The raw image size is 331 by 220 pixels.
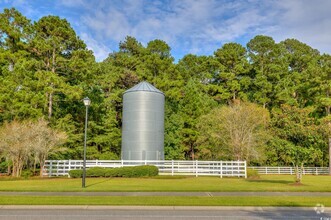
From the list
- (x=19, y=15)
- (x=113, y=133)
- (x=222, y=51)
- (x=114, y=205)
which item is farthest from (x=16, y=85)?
(x=222, y=51)

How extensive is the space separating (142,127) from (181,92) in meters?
19.7

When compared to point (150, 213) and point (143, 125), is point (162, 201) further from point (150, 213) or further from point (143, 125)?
point (143, 125)

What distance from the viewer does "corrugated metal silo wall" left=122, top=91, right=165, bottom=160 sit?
3425 centimetres

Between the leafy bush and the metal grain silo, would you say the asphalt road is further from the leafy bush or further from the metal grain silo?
the metal grain silo

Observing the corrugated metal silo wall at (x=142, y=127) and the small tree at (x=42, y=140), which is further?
the corrugated metal silo wall at (x=142, y=127)

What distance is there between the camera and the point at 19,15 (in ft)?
127

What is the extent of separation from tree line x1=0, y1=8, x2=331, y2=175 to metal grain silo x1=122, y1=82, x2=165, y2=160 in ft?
21.4

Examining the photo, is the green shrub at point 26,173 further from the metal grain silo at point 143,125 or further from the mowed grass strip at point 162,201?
the mowed grass strip at point 162,201

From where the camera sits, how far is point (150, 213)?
1077 cm

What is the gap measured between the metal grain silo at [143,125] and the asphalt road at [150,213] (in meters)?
22.5

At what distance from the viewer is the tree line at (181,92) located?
34.8 metres

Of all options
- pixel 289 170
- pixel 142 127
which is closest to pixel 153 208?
pixel 142 127

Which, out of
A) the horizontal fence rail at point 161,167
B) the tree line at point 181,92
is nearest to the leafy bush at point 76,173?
the horizontal fence rail at point 161,167

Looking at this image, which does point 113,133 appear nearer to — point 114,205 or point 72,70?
point 72,70
